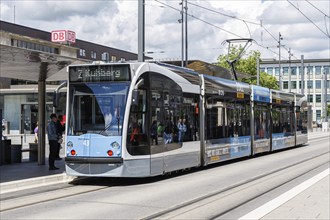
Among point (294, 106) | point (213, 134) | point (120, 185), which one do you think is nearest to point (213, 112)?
point (213, 134)

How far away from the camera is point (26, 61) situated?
14.0 m

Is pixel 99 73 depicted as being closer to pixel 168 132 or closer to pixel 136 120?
pixel 136 120

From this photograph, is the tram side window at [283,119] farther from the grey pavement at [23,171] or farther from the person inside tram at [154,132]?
the person inside tram at [154,132]

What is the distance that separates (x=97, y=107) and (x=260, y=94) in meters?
12.2

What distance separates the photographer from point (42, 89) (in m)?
17.9

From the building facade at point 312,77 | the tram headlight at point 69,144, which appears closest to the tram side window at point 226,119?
the tram headlight at point 69,144

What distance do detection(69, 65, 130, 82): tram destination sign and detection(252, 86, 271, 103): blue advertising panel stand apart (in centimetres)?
1055

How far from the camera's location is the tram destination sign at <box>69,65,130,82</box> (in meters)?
13.2

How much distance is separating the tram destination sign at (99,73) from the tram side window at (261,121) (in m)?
10.8

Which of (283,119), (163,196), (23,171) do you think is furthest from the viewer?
(283,119)

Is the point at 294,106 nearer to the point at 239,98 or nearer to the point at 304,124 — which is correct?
the point at 304,124

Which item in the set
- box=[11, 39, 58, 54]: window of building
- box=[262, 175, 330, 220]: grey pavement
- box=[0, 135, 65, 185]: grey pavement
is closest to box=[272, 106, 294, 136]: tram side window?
box=[0, 135, 65, 185]: grey pavement

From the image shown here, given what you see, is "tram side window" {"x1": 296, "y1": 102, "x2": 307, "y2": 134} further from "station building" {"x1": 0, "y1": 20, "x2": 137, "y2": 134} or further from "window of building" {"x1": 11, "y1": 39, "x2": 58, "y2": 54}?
"window of building" {"x1": 11, "y1": 39, "x2": 58, "y2": 54}

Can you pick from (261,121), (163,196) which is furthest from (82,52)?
(163,196)
